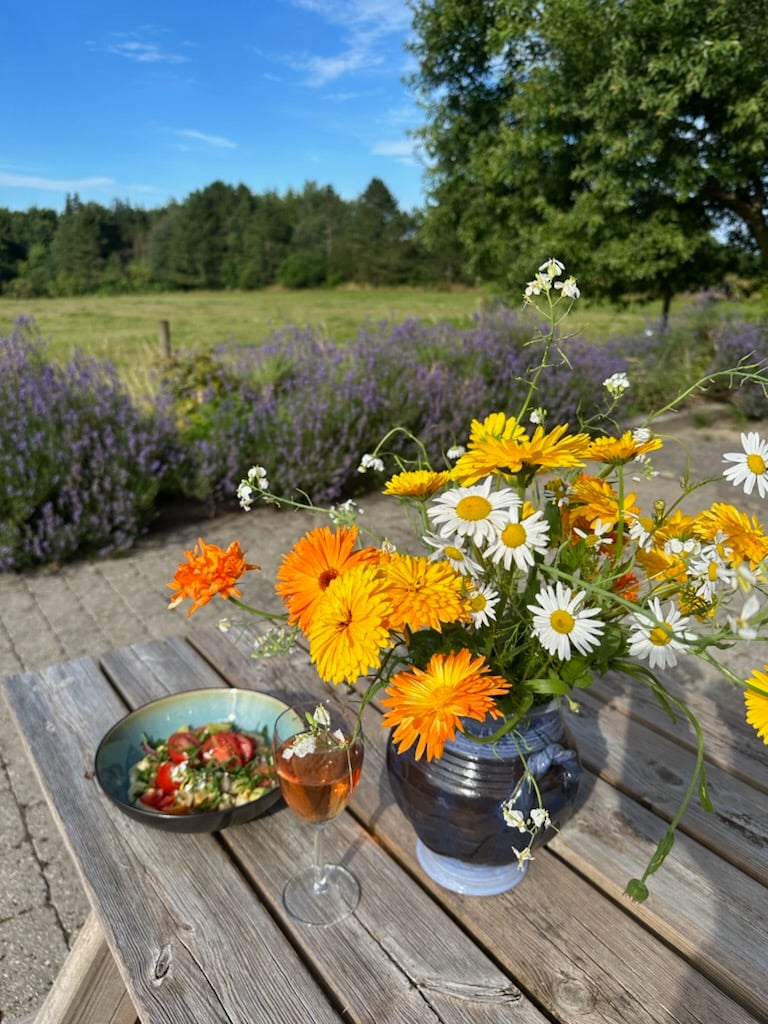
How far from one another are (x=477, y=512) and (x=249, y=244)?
43.4 metres

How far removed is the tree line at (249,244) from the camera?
36.7m

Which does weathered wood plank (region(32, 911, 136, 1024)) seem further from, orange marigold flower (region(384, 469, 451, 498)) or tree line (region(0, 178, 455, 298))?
tree line (region(0, 178, 455, 298))

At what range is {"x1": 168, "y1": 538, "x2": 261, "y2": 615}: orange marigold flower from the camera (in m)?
0.80

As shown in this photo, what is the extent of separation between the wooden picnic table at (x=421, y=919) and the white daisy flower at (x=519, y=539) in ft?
1.81

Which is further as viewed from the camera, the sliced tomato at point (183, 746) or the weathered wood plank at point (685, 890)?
the sliced tomato at point (183, 746)

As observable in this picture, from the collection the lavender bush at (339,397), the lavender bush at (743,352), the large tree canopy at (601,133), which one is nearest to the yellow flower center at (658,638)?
the lavender bush at (339,397)

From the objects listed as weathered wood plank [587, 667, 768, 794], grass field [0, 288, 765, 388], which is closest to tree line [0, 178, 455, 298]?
grass field [0, 288, 765, 388]

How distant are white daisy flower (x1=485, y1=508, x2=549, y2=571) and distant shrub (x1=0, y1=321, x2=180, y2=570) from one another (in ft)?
11.9

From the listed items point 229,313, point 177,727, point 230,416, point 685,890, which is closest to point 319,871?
point 177,727

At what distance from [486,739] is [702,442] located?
21.6ft

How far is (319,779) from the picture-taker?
2.96 ft

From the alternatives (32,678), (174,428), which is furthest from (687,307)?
(32,678)

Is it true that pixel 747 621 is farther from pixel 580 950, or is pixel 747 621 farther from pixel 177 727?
pixel 177 727

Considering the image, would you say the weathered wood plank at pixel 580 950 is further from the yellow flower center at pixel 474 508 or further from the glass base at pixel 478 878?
the yellow flower center at pixel 474 508
